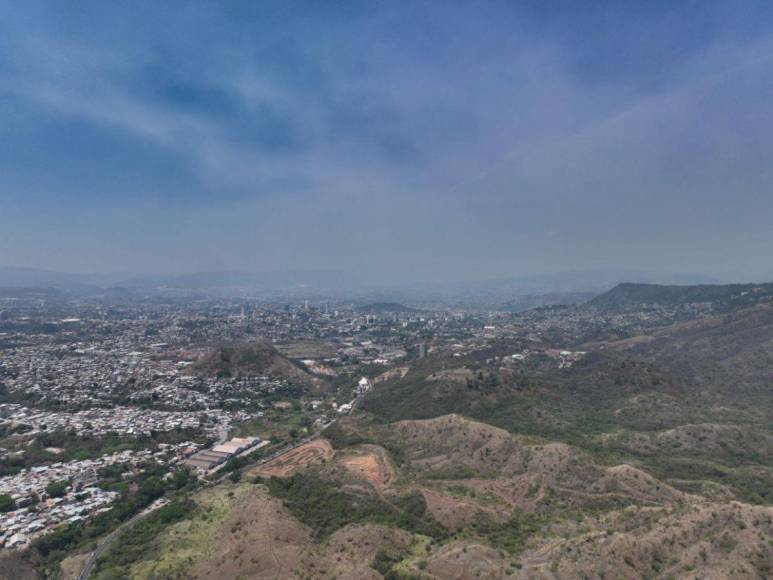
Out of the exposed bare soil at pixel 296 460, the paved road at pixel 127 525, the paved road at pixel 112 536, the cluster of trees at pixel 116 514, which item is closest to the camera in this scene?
the paved road at pixel 112 536

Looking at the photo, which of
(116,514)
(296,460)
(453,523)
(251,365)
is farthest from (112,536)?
(251,365)

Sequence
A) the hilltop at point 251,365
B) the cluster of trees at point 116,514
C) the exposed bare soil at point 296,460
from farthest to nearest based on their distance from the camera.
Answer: the hilltop at point 251,365 < the exposed bare soil at point 296,460 < the cluster of trees at point 116,514

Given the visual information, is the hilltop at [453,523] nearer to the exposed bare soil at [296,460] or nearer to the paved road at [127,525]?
the exposed bare soil at [296,460]

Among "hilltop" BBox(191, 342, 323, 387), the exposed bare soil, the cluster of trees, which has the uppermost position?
"hilltop" BBox(191, 342, 323, 387)

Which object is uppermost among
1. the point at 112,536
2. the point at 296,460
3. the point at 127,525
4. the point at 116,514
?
the point at 296,460

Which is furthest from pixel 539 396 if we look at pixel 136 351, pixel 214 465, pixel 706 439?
pixel 136 351

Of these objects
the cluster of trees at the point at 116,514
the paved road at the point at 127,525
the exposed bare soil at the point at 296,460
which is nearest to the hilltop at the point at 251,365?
the paved road at the point at 127,525

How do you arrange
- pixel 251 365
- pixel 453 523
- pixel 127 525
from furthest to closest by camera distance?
1. pixel 251 365
2. pixel 127 525
3. pixel 453 523

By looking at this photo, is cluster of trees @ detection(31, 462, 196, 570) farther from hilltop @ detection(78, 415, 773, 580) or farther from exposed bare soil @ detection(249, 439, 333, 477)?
exposed bare soil @ detection(249, 439, 333, 477)

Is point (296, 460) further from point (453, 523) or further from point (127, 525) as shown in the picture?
point (453, 523)

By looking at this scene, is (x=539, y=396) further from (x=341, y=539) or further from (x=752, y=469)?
(x=341, y=539)

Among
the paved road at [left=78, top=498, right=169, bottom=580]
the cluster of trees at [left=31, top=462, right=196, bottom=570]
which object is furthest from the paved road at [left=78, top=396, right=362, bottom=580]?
the cluster of trees at [left=31, top=462, right=196, bottom=570]

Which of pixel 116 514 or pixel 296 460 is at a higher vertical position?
pixel 296 460
